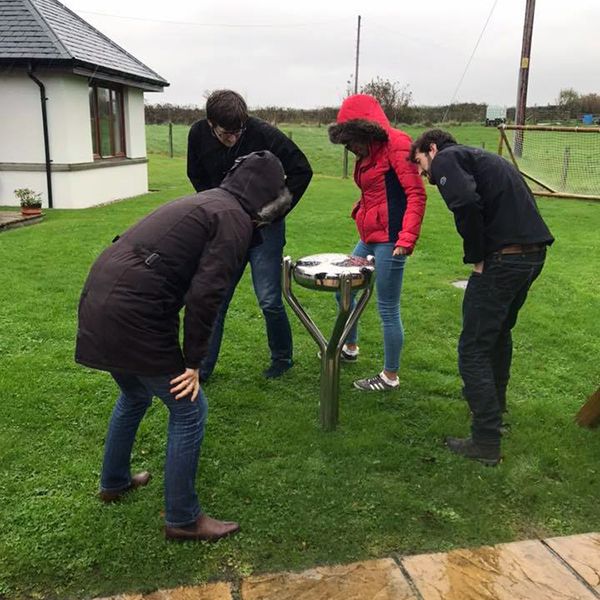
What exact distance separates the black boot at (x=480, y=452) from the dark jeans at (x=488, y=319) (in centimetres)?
3

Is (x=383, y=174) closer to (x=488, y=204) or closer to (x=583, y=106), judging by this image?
(x=488, y=204)

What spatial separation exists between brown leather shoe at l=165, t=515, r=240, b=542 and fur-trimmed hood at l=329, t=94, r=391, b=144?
2.25 meters

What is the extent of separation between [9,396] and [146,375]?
2.16 meters

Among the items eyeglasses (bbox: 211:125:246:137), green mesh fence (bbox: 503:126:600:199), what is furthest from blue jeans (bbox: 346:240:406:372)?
green mesh fence (bbox: 503:126:600:199)

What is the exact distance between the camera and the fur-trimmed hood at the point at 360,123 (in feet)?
12.0

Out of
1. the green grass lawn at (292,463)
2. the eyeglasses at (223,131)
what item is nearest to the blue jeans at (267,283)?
the green grass lawn at (292,463)

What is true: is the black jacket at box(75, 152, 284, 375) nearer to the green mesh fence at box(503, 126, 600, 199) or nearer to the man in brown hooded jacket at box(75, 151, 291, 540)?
the man in brown hooded jacket at box(75, 151, 291, 540)

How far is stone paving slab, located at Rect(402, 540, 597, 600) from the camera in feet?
7.88

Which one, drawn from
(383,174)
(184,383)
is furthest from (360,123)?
(184,383)

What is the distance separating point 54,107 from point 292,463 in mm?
11852

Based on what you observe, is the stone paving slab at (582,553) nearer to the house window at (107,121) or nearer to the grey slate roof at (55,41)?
the grey slate roof at (55,41)

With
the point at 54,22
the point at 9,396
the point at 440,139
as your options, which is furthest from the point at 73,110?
the point at 440,139

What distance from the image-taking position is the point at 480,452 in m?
3.35

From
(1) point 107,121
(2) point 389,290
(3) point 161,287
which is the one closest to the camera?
(3) point 161,287
